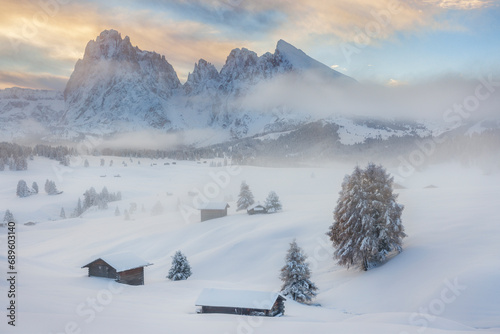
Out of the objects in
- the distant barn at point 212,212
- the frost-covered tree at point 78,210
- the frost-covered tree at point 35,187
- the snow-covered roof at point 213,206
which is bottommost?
the frost-covered tree at point 78,210

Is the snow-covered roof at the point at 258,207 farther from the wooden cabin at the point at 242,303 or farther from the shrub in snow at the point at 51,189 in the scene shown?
the shrub in snow at the point at 51,189

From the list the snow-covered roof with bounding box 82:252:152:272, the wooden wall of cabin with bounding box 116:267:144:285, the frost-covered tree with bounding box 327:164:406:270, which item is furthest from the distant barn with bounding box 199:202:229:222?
the frost-covered tree with bounding box 327:164:406:270

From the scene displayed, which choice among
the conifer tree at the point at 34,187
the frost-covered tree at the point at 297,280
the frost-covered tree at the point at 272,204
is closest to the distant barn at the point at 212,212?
the frost-covered tree at the point at 272,204

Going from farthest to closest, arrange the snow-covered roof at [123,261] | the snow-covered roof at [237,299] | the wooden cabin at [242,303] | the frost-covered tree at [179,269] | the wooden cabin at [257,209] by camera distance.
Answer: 1. the wooden cabin at [257,209]
2. the frost-covered tree at [179,269]
3. the snow-covered roof at [123,261]
4. the snow-covered roof at [237,299]
5. the wooden cabin at [242,303]

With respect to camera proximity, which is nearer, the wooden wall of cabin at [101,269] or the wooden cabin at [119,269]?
the wooden cabin at [119,269]

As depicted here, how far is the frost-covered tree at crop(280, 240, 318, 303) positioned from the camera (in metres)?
33.0

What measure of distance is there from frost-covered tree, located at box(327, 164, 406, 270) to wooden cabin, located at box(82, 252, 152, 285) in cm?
2249

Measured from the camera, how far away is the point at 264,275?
140 ft

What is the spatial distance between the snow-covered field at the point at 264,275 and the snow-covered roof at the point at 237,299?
1.55 meters

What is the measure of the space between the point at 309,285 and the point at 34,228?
8878cm

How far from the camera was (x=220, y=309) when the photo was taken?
2683cm

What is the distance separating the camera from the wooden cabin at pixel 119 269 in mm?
38134

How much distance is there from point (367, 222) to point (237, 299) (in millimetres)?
16638

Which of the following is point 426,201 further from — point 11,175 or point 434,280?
point 11,175
